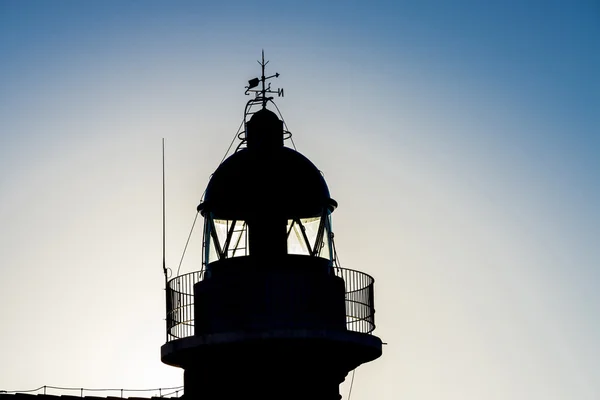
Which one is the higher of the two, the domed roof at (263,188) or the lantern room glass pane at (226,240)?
the domed roof at (263,188)

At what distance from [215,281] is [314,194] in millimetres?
2461

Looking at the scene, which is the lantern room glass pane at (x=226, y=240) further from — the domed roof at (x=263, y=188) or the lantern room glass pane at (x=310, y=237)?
the lantern room glass pane at (x=310, y=237)

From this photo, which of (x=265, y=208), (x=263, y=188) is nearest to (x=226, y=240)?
(x=265, y=208)

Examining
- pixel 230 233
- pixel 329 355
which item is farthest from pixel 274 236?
pixel 329 355

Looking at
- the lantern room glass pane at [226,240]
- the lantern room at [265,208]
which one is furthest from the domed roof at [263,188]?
the lantern room glass pane at [226,240]

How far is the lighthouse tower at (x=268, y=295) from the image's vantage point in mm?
21188

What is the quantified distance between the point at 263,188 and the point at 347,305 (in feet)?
8.49

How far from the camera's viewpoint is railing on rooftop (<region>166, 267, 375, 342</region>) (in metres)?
22.0

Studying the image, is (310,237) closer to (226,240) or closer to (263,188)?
(263,188)

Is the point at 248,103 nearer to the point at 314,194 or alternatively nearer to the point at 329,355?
the point at 314,194

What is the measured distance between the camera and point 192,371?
22.1 metres

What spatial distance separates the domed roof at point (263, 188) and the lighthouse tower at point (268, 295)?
2 centimetres

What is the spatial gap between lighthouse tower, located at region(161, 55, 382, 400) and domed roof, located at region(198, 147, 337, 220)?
18 mm

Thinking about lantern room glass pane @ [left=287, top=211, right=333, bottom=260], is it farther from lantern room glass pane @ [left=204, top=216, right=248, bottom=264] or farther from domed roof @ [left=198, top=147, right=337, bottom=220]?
lantern room glass pane @ [left=204, top=216, right=248, bottom=264]
